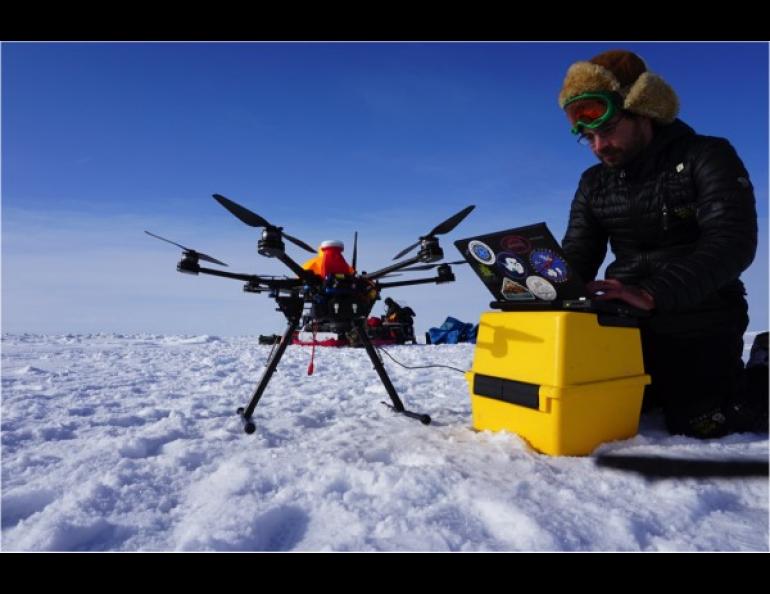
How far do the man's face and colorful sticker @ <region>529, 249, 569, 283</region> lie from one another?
1.07 m

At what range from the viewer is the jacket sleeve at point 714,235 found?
7.04 feet

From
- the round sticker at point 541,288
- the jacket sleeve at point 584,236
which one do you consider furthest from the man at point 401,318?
the round sticker at point 541,288

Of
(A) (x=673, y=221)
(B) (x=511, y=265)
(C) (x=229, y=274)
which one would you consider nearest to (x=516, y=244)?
(B) (x=511, y=265)

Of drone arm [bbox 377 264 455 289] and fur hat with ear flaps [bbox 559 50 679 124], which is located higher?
fur hat with ear flaps [bbox 559 50 679 124]

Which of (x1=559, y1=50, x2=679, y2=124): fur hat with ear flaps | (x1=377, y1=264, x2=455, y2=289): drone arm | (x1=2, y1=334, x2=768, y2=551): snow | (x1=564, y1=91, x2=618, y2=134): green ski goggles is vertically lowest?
(x1=2, y1=334, x2=768, y2=551): snow

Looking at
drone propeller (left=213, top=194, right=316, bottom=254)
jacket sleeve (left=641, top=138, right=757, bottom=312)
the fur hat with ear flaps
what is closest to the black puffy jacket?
jacket sleeve (left=641, top=138, right=757, bottom=312)

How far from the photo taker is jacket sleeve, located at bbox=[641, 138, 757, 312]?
7.04ft

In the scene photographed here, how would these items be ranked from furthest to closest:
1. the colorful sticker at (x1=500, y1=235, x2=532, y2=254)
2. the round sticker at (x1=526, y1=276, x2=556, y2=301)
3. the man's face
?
1. the man's face
2. the round sticker at (x1=526, y1=276, x2=556, y2=301)
3. the colorful sticker at (x1=500, y1=235, x2=532, y2=254)

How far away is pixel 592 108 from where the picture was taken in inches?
98.5

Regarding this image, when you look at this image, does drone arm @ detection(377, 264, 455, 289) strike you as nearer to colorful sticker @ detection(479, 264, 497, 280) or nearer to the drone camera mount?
colorful sticker @ detection(479, 264, 497, 280)

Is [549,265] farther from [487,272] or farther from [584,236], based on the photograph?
[584,236]

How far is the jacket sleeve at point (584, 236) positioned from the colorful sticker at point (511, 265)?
1.04 meters

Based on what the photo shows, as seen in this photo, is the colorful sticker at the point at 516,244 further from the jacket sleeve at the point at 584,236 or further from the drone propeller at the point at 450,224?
the jacket sleeve at the point at 584,236

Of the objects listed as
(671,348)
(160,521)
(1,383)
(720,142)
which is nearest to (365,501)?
(160,521)
